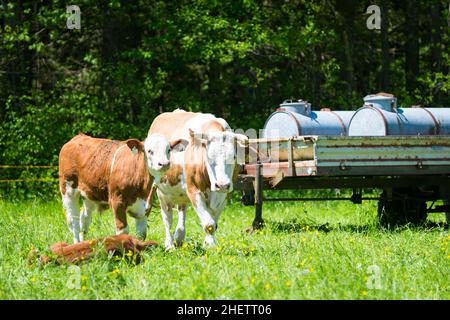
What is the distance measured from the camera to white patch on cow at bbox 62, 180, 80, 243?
10.4m

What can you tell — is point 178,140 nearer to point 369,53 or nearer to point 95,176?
point 95,176

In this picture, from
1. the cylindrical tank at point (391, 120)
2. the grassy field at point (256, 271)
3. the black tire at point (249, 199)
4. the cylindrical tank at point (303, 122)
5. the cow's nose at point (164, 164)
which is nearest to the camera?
the grassy field at point (256, 271)

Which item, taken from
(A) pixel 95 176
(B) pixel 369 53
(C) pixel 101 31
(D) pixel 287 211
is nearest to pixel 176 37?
(C) pixel 101 31

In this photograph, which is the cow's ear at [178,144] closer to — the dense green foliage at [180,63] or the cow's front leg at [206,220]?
the cow's front leg at [206,220]

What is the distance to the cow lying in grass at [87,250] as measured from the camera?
782cm

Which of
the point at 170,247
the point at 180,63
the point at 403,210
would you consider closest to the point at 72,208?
the point at 170,247

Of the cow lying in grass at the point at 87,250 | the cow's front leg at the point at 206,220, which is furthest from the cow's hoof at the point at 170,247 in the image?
the cow lying in grass at the point at 87,250

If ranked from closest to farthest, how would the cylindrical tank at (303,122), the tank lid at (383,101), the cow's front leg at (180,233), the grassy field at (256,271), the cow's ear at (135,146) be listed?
the grassy field at (256,271) → the cow's ear at (135,146) → the cow's front leg at (180,233) → the tank lid at (383,101) → the cylindrical tank at (303,122)

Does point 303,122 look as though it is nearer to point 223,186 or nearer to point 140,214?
point 140,214

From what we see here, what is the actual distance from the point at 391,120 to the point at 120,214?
5.63 metres

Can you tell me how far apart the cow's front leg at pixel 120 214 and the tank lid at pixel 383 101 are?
5.56m

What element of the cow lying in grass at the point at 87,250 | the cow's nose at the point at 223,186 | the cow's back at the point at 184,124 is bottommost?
the cow lying in grass at the point at 87,250

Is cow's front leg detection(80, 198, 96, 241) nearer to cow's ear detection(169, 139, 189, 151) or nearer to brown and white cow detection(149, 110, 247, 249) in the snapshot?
brown and white cow detection(149, 110, 247, 249)

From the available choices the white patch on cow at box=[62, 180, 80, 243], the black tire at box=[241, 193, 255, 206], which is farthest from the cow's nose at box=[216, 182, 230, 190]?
the black tire at box=[241, 193, 255, 206]
